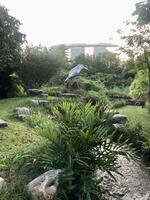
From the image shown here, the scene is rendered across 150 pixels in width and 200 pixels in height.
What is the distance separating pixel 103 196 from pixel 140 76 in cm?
942

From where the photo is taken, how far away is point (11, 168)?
15.0 feet

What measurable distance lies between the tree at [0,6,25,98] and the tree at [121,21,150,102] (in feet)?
12.2

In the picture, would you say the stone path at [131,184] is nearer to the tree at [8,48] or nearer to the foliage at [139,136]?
the foliage at [139,136]

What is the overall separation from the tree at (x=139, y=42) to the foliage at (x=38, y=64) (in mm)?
3067

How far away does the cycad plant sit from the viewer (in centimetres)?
423

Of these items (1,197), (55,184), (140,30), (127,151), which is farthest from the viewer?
(140,30)

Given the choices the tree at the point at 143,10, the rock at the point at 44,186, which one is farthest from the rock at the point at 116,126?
the tree at the point at 143,10

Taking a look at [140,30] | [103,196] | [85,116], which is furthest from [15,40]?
[103,196]

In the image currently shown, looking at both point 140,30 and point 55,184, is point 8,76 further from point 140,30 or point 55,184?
point 55,184

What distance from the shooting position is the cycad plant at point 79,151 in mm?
4234

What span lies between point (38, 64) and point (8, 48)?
1.78 m

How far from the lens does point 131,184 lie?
5191 mm

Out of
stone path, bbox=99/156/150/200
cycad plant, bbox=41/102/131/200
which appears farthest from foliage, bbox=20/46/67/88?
cycad plant, bbox=41/102/131/200

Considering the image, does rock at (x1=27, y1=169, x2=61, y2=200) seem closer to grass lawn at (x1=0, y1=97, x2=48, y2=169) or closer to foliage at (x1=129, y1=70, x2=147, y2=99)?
grass lawn at (x1=0, y1=97, x2=48, y2=169)
